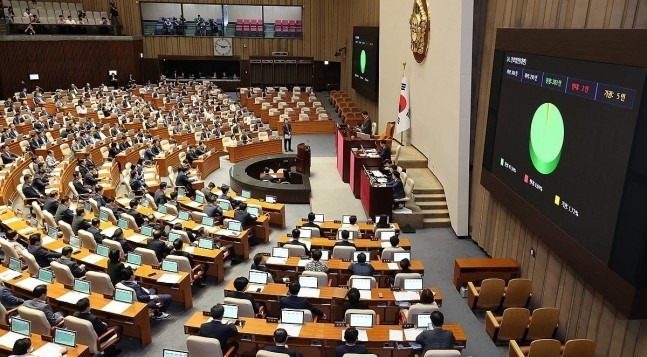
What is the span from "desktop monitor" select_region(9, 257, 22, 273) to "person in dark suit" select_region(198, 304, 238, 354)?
3938 millimetres

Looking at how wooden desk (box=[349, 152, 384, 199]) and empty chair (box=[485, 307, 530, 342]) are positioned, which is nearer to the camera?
empty chair (box=[485, 307, 530, 342])

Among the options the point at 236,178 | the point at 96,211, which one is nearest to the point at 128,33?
the point at 236,178

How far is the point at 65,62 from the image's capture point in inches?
1143

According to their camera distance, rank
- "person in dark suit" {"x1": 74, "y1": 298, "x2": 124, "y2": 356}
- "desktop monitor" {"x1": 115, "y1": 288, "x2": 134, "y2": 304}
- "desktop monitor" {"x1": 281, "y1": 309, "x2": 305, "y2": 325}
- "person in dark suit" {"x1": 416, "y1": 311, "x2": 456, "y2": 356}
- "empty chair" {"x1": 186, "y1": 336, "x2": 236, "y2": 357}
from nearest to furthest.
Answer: "empty chair" {"x1": 186, "y1": 336, "x2": 236, "y2": 357}, "person in dark suit" {"x1": 416, "y1": 311, "x2": 456, "y2": 356}, "person in dark suit" {"x1": 74, "y1": 298, "x2": 124, "y2": 356}, "desktop monitor" {"x1": 281, "y1": 309, "x2": 305, "y2": 325}, "desktop monitor" {"x1": 115, "y1": 288, "x2": 134, "y2": 304}

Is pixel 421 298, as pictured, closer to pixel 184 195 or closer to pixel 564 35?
pixel 564 35

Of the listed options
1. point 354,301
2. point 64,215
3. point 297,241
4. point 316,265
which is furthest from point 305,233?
point 64,215

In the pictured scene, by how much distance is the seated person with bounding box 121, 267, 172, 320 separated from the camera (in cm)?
818

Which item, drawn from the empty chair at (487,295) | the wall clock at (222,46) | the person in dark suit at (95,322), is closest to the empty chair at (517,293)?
the empty chair at (487,295)

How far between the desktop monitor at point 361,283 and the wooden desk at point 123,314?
129 inches

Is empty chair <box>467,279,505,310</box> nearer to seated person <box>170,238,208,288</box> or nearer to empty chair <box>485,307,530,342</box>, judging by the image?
empty chair <box>485,307,530,342</box>

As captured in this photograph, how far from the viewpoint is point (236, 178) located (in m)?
16.1

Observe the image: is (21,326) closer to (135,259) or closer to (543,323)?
(135,259)

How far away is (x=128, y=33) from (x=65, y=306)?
97.8ft

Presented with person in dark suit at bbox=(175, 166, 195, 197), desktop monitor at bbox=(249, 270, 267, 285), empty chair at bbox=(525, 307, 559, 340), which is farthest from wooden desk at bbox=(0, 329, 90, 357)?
person in dark suit at bbox=(175, 166, 195, 197)
